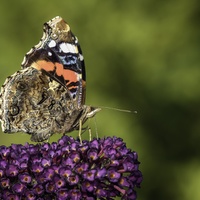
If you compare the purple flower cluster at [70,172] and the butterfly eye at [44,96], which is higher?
the butterfly eye at [44,96]

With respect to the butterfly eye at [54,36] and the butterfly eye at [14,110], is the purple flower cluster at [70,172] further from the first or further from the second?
the butterfly eye at [54,36]

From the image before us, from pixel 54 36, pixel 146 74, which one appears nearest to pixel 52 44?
pixel 54 36

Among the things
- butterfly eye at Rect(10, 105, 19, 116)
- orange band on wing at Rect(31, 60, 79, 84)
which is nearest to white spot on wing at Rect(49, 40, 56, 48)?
orange band on wing at Rect(31, 60, 79, 84)

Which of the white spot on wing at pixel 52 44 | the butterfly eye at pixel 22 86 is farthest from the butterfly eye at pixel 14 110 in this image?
the white spot on wing at pixel 52 44

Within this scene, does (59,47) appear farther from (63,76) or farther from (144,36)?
(144,36)

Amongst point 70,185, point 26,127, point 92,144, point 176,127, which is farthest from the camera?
point 176,127

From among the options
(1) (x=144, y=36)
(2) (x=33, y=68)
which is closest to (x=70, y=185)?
(2) (x=33, y=68)

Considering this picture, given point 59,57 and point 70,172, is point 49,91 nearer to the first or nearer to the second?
point 59,57
